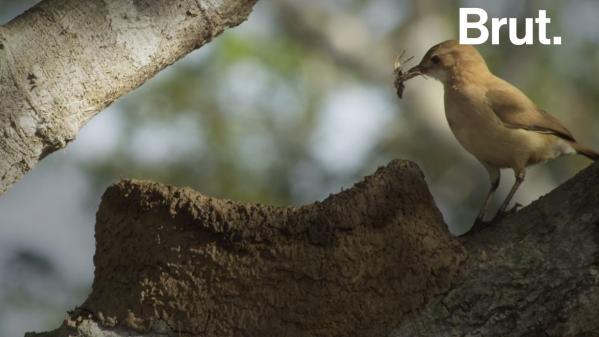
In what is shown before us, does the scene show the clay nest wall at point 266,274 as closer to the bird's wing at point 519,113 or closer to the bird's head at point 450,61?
the bird's wing at point 519,113

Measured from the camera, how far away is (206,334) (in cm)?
434

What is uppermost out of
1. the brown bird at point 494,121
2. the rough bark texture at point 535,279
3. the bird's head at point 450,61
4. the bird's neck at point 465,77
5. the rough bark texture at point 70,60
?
the bird's head at point 450,61

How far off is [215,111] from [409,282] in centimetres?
1338

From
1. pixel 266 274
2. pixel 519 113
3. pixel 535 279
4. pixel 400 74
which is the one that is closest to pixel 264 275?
pixel 266 274

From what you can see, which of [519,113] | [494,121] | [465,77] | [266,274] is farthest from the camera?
[465,77]

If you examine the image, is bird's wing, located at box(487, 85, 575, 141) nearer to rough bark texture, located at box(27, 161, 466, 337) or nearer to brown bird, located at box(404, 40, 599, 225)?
brown bird, located at box(404, 40, 599, 225)

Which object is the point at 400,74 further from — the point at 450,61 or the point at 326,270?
the point at 326,270

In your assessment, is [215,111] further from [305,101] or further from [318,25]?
[318,25]

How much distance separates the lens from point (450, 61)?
258 inches

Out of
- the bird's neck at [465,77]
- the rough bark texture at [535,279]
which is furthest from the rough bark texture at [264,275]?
the bird's neck at [465,77]

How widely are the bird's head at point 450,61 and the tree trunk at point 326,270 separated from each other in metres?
2.05

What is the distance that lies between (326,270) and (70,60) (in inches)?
49.2

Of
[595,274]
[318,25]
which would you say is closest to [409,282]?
[595,274]

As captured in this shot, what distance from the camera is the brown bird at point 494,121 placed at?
20.3 ft
